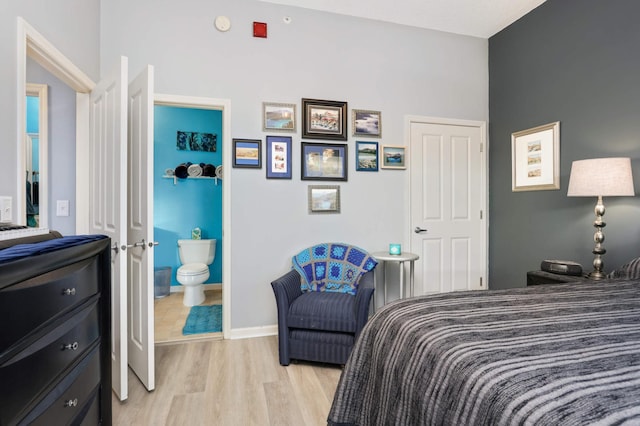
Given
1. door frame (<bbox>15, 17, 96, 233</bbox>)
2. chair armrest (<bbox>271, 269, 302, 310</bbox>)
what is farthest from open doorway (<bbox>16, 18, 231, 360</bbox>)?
chair armrest (<bbox>271, 269, 302, 310</bbox>)

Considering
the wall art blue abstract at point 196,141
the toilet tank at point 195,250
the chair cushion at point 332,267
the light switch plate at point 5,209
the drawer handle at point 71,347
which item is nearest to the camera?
the drawer handle at point 71,347

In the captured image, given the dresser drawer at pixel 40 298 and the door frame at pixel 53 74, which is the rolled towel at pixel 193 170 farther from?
the dresser drawer at pixel 40 298

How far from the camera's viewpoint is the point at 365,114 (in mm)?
3039

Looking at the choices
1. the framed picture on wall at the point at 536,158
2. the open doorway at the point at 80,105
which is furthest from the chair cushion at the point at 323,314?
the framed picture on wall at the point at 536,158

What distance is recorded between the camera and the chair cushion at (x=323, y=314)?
217cm

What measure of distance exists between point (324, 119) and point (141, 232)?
181 centimetres

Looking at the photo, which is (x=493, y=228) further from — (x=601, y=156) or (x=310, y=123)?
(x=310, y=123)

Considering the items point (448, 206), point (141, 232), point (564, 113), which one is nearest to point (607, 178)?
point (564, 113)

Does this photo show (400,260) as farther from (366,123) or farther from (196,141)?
(196,141)

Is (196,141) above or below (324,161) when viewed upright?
above

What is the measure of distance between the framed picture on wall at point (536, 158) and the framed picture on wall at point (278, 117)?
222 cm

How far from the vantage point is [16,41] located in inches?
59.4

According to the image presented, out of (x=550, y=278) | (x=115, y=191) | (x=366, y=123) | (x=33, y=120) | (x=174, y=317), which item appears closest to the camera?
(x=115, y=191)

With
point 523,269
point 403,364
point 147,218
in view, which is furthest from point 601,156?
point 147,218
